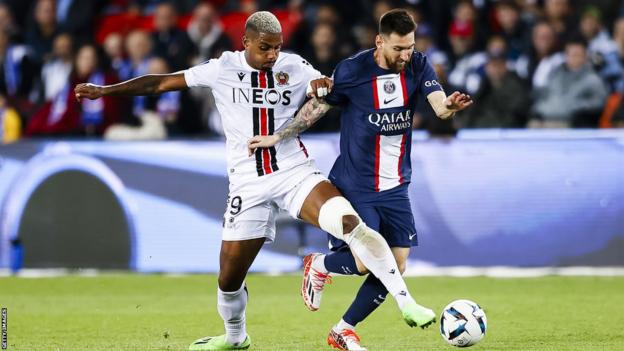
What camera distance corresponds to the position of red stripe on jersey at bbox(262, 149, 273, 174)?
824 centimetres

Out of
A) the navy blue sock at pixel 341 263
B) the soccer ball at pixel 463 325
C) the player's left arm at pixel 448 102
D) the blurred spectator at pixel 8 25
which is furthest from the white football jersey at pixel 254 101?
the blurred spectator at pixel 8 25

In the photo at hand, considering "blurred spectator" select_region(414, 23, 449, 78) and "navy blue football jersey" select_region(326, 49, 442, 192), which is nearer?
"navy blue football jersey" select_region(326, 49, 442, 192)

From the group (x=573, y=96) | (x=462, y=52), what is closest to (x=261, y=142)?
(x=573, y=96)

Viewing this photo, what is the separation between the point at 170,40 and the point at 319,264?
888 cm

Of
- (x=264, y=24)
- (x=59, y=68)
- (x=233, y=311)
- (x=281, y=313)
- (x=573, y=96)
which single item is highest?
(x=264, y=24)

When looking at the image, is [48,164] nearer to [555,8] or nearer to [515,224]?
[515,224]

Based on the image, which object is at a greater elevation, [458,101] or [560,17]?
[458,101]

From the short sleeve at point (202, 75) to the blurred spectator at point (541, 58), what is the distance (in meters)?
7.72

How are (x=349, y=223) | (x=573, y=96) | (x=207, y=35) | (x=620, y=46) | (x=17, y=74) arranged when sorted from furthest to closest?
(x=17, y=74) → (x=207, y=35) → (x=620, y=46) → (x=573, y=96) → (x=349, y=223)

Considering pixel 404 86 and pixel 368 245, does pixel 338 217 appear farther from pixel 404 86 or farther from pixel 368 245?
pixel 404 86

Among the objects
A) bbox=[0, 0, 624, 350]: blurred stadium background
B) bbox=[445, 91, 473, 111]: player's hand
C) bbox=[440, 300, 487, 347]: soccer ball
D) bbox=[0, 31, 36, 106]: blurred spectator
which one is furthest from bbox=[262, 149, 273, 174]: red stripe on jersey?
bbox=[0, 31, 36, 106]: blurred spectator

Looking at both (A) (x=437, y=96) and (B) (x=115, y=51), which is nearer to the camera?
(A) (x=437, y=96)

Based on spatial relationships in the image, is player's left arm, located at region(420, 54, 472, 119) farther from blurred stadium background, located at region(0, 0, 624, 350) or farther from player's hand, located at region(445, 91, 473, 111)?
blurred stadium background, located at region(0, 0, 624, 350)

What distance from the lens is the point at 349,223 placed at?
756 cm
